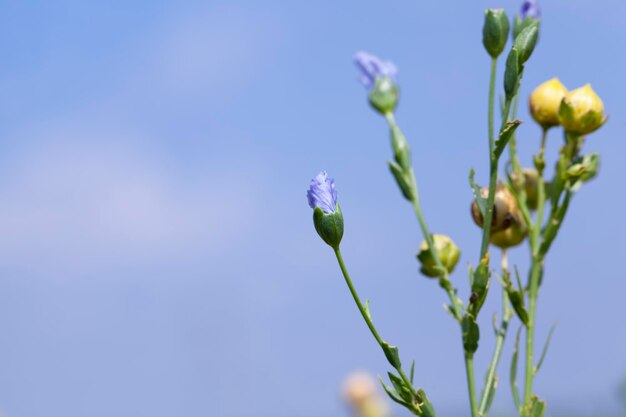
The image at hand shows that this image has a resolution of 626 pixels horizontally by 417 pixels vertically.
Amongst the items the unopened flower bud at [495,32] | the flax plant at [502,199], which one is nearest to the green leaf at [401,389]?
the flax plant at [502,199]

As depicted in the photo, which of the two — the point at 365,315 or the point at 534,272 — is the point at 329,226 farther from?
the point at 534,272

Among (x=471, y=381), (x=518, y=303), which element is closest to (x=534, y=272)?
(x=518, y=303)

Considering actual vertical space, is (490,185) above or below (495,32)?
below

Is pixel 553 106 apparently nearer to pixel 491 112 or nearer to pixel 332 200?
pixel 491 112

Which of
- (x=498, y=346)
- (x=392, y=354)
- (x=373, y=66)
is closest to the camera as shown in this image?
(x=392, y=354)

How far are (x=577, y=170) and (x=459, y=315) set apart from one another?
0.69ft

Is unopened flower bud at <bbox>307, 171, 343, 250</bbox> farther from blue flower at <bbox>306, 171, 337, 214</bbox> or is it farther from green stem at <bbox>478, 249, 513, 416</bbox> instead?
green stem at <bbox>478, 249, 513, 416</bbox>

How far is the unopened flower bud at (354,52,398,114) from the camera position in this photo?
1038 mm

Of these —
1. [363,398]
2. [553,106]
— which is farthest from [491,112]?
[363,398]

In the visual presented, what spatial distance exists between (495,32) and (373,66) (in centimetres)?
16

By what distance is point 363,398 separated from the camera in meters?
1.61

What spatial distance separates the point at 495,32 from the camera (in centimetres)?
95

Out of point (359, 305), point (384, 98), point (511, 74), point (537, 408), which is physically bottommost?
point (537, 408)

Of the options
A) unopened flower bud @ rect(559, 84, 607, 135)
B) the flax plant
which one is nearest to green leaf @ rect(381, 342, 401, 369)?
the flax plant
